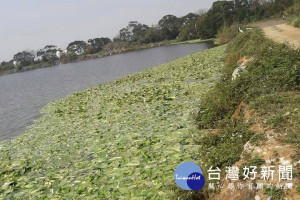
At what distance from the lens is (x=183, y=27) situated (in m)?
126

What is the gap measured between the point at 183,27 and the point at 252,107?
12366 centimetres

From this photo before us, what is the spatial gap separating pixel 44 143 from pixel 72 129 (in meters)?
1.55

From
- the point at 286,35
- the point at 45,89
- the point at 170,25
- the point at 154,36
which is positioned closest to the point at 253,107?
the point at 286,35

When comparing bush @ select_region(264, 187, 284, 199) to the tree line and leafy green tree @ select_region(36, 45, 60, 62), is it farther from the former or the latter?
leafy green tree @ select_region(36, 45, 60, 62)

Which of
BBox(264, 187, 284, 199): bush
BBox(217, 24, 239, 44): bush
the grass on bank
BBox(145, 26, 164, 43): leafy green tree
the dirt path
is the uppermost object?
BBox(145, 26, 164, 43): leafy green tree

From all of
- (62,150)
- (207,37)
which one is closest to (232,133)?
(62,150)

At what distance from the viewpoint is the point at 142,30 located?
187m

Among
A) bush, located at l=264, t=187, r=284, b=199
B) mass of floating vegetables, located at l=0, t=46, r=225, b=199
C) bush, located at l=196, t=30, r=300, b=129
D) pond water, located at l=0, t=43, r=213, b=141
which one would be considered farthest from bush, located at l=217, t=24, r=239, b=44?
bush, located at l=264, t=187, r=284, b=199

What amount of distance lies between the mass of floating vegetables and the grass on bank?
74 cm

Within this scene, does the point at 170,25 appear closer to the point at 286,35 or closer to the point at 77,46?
the point at 77,46

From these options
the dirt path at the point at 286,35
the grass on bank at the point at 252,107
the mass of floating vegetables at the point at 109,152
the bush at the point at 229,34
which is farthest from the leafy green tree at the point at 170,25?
the grass on bank at the point at 252,107
